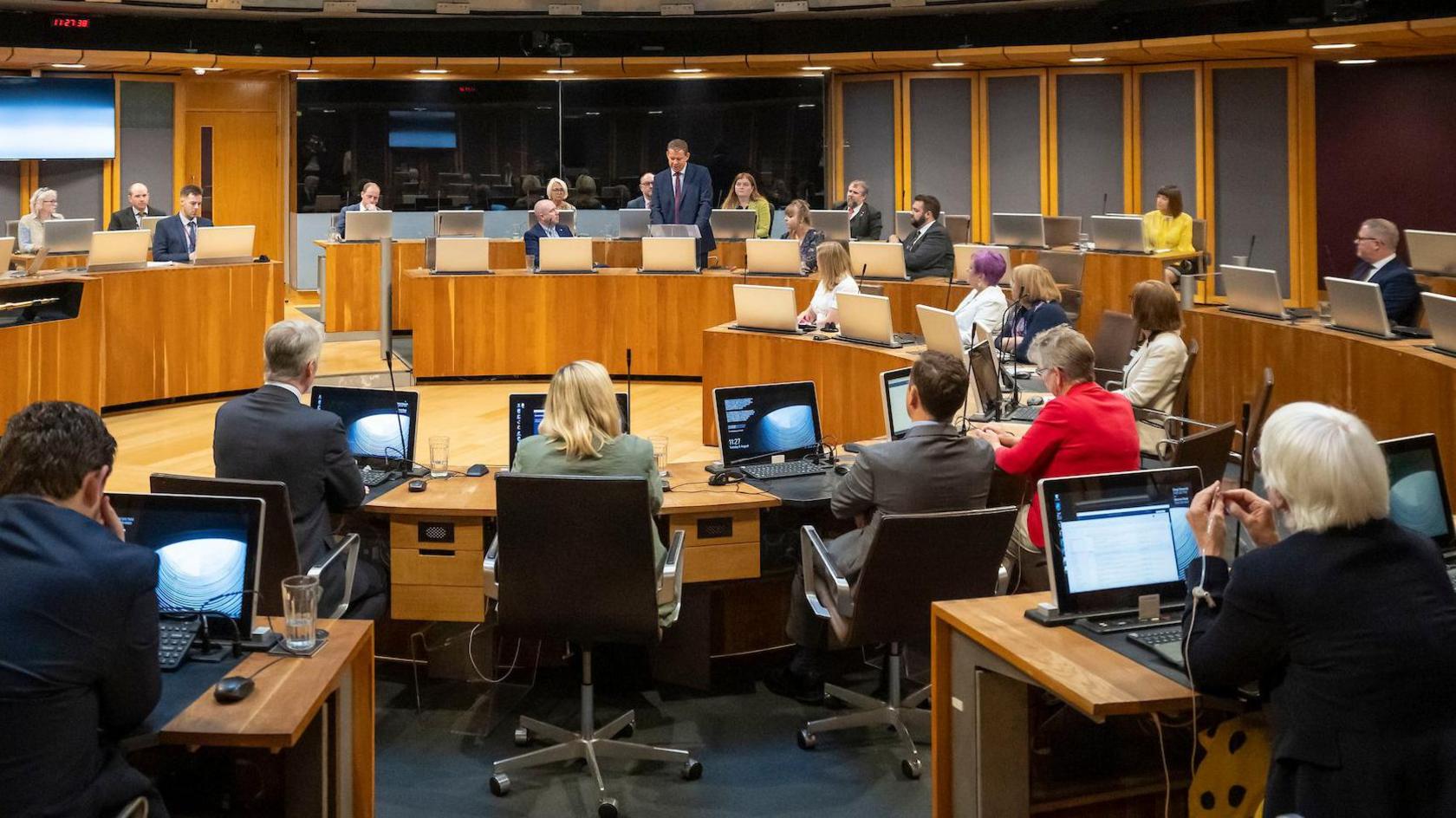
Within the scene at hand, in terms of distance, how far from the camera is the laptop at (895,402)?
5.24m

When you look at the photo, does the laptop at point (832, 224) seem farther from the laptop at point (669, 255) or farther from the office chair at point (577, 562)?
the office chair at point (577, 562)

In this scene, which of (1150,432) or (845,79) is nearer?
(1150,432)

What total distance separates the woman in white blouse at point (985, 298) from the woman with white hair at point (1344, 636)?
4.95 meters

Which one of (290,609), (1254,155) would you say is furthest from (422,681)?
(1254,155)

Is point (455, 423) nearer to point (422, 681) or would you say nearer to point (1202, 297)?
point (422, 681)

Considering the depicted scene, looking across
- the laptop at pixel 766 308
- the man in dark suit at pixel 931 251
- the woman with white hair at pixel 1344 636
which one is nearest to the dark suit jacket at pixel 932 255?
the man in dark suit at pixel 931 251

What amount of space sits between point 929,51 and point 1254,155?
10.6ft

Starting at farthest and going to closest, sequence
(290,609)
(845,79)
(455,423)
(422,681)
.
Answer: (845,79), (455,423), (422,681), (290,609)

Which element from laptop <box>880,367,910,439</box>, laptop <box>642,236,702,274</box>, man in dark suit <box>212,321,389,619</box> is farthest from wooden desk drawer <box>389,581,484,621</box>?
laptop <box>642,236,702,274</box>

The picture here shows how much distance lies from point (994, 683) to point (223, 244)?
26.1 feet

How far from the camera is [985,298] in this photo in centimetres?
755

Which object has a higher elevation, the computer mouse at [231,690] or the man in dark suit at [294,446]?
the man in dark suit at [294,446]

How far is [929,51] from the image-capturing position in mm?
13141

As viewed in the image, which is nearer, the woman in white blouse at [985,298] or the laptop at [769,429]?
the laptop at [769,429]
